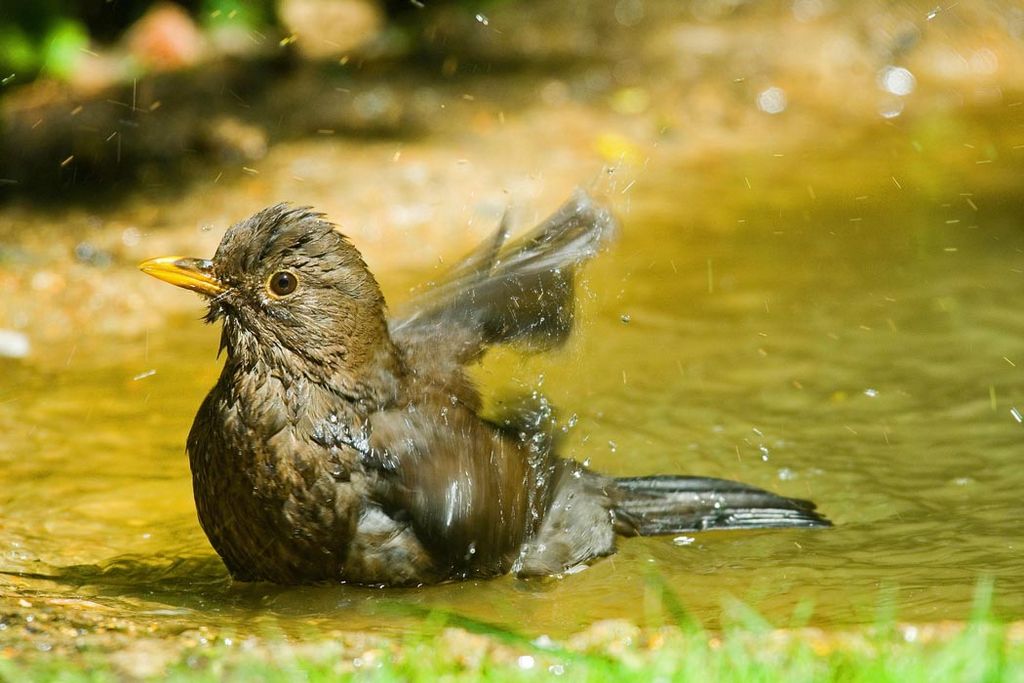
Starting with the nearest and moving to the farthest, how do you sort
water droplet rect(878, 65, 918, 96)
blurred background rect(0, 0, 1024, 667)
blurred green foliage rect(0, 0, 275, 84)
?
blurred background rect(0, 0, 1024, 667)
blurred green foliage rect(0, 0, 275, 84)
water droplet rect(878, 65, 918, 96)

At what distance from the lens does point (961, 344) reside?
6480mm

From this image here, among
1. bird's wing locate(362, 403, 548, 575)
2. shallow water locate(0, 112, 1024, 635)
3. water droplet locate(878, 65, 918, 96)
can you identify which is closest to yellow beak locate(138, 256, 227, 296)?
bird's wing locate(362, 403, 548, 575)

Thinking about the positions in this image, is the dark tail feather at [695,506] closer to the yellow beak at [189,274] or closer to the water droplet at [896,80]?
the yellow beak at [189,274]

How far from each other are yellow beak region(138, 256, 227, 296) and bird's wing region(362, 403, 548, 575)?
0.69 meters

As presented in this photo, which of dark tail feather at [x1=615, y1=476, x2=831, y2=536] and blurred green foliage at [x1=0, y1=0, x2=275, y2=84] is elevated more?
blurred green foliage at [x1=0, y1=0, x2=275, y2=84]

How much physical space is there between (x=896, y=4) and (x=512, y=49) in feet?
11.4

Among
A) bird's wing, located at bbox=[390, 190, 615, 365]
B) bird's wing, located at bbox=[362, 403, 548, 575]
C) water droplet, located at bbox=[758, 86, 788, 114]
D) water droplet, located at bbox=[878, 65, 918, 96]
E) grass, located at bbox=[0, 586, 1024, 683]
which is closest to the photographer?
grass, located at bbox=[0, 586, 1024, 683]

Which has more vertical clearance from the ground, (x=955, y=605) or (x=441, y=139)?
(x=441, y=139)

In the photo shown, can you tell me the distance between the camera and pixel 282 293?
4531mm

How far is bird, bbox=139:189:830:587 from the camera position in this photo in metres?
4.35

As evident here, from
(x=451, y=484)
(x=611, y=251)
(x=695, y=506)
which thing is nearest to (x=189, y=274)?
(x=451, y=484)

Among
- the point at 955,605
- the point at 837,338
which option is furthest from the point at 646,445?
the point at 955,605

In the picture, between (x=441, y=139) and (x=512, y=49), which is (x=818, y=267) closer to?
Result: (x=441, y=139)

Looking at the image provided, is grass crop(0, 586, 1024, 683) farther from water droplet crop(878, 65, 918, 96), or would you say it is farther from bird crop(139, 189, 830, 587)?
water droplet crop(878, 65, 918, 96)
